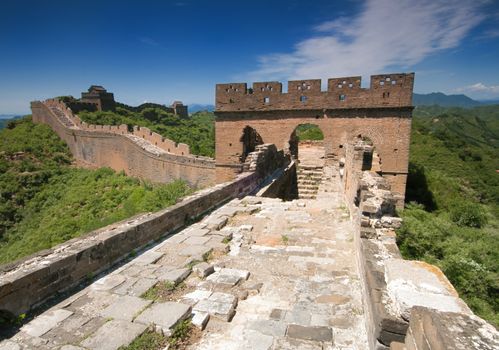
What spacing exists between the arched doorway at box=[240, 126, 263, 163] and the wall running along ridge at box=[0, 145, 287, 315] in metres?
10.8

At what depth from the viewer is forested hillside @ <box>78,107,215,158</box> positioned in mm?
29194

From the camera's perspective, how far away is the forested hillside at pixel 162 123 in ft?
95.8

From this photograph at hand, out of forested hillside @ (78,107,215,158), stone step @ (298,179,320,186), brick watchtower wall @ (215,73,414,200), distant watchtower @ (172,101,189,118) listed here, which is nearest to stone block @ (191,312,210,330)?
brick watchtower wall @ (215,73,414,200)

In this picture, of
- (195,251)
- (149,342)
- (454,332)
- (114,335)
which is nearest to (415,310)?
(454,332)

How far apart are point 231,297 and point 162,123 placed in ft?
127

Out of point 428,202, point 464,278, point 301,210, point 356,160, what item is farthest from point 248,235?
point 428,202

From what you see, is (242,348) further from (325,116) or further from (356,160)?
(325,116)

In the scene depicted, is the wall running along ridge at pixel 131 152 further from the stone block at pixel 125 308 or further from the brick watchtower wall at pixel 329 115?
the stone block at pixel 125 308

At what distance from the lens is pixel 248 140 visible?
17.5 meters

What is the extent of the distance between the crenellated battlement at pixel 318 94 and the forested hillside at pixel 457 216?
17.2ft

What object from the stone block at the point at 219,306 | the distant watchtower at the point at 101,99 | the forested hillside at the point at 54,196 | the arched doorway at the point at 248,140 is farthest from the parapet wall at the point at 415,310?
the distant watchtower at the point at 101,99

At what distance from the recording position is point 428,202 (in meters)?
17.8

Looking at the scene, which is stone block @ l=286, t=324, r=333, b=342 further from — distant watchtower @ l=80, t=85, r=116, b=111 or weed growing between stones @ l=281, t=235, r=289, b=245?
distant watchtower @ l=80, t=85, r=116, b=111

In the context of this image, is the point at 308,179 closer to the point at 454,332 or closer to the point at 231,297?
the point at 231,297
